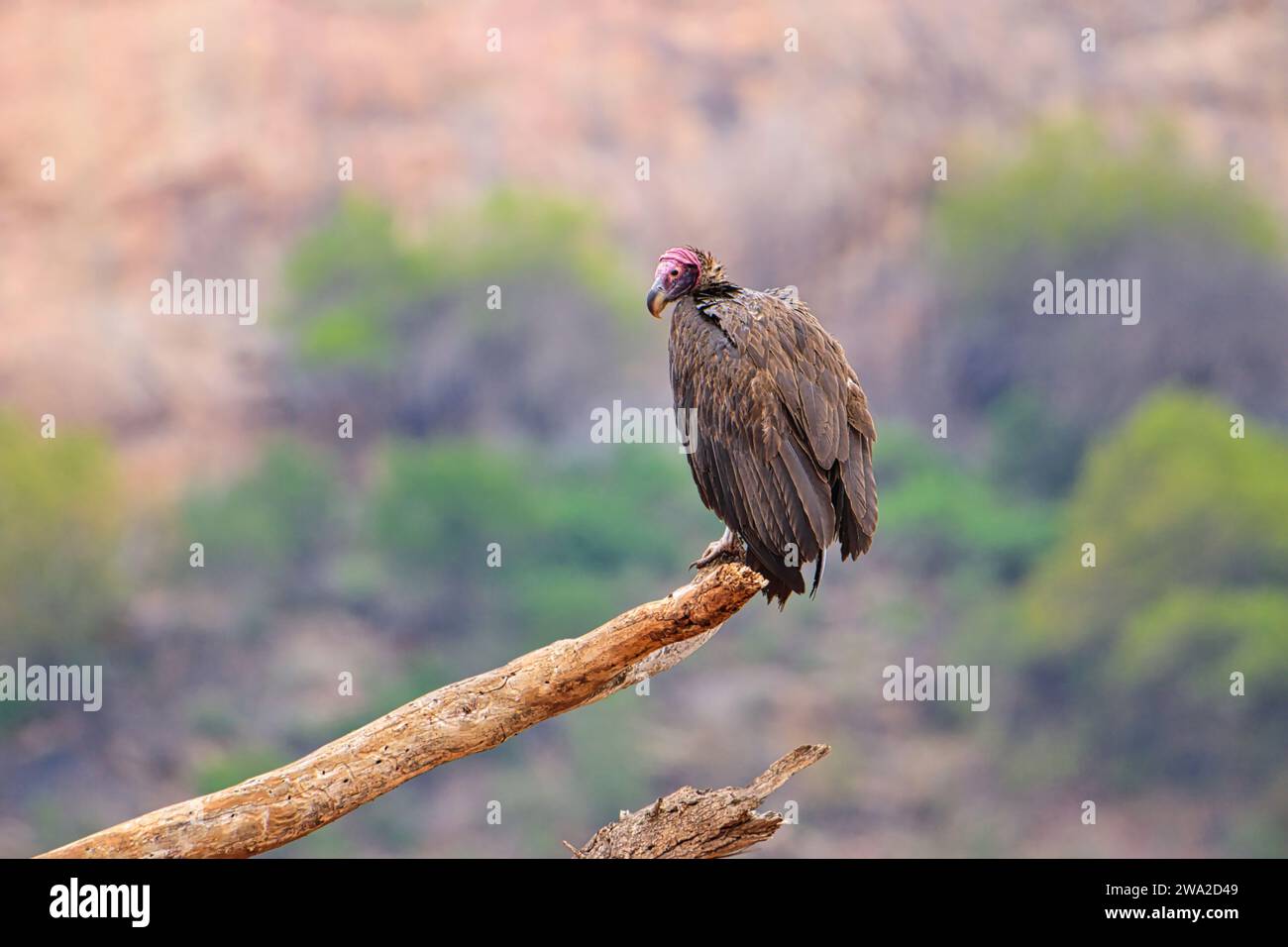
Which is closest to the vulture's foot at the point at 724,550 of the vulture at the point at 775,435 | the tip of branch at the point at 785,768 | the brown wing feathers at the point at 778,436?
the vulture at the point at 775,435

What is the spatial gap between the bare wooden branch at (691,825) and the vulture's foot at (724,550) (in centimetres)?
127

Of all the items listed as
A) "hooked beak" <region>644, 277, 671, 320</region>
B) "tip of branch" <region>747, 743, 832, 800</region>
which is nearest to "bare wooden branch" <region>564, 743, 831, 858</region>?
"tip of branch" <region>747, 743, 832, 800</region>

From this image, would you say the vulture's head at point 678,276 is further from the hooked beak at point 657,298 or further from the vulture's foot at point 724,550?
the vulture's foot at point 724,550

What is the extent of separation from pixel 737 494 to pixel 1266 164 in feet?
32.6

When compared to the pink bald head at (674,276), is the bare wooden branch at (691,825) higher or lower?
lower

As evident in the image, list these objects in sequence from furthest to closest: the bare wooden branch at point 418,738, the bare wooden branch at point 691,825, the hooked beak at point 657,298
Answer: the hooked beak at point 657,298 < the bare wooden branch at point 691,825 < the bare wooden branch at point 418,738

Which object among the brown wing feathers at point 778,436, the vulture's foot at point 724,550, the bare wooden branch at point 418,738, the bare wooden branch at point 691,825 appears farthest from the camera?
the vulture's foot at point 724,550

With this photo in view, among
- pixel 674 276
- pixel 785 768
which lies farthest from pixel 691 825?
pixel 674 276

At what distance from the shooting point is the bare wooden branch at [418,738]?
14.8ft

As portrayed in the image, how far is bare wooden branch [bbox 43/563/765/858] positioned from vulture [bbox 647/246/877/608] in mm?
811

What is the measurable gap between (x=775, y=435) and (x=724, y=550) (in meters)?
0.65

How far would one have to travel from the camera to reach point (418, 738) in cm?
484

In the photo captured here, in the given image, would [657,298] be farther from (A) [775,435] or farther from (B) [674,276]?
(A) [775,435]

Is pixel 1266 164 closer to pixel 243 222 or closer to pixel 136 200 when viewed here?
pixel 243 222
